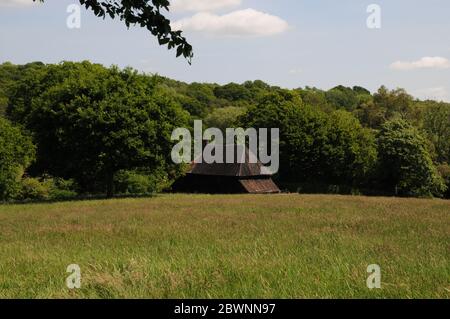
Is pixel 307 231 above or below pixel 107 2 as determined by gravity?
below

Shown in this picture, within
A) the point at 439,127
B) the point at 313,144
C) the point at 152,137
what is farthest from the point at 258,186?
the point at 439,127

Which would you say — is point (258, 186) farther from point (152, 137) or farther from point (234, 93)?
point (234, 93)

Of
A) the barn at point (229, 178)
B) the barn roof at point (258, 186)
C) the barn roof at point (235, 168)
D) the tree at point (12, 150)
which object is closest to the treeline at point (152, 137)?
the tree at point (12, 150)

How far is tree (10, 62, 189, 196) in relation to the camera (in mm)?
37416

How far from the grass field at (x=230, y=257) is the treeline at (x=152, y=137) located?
1842 centimetres

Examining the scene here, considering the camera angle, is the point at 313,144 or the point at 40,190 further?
the point at 313,144

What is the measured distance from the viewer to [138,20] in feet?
24.4

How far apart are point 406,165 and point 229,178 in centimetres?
2332

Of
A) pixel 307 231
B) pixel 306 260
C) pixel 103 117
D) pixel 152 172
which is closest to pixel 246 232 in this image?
pixel 307 231

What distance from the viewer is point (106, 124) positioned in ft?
123

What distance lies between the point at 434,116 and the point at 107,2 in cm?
8335
